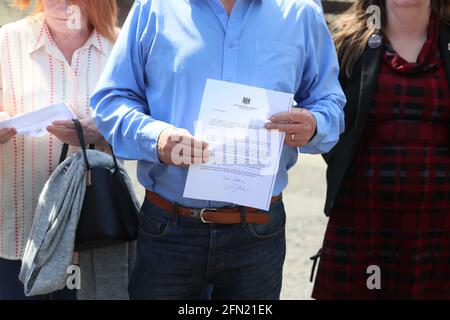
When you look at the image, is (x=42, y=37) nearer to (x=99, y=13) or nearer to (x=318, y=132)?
(x=99, y=13)

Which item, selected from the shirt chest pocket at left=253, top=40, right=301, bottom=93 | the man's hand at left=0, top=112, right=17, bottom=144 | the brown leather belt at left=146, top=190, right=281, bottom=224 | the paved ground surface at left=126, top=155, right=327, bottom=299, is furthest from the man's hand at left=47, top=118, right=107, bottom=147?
the paved ground surface at left=126, top=155, right=327, bottom=299

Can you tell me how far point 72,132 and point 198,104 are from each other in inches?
21.2

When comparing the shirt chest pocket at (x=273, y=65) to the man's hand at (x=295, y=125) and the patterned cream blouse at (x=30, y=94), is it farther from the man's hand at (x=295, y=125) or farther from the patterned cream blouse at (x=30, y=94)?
the patterned cream blouse at (x=30, y=94)

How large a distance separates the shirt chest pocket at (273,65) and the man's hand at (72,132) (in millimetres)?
638

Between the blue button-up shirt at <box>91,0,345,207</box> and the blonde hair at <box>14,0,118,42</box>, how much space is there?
15.4 inches

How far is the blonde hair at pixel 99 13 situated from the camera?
245 cm

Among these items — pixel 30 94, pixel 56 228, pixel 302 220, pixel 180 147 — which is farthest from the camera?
pixel 302 220

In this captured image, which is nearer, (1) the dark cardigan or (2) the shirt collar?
(2) the shirt collar

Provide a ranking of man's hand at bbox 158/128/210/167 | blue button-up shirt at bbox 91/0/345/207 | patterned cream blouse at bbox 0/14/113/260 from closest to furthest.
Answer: man's hand at bbox 158/128/210/167 < blue button-up shirt at bbox 91/0/345/207 < patterned cream blouse at bbox 0/14/113/260

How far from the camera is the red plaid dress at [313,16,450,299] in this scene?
2.64 m

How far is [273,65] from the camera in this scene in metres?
2.05

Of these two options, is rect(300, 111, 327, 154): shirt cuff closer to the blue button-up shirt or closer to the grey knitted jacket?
the blue button-up shirt
